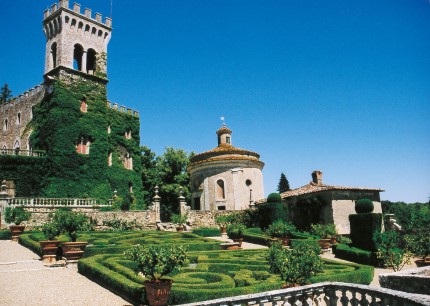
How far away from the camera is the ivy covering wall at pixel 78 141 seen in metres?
31.4

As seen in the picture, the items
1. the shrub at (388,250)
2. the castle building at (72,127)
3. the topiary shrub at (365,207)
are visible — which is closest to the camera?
the shrub at (388,250)

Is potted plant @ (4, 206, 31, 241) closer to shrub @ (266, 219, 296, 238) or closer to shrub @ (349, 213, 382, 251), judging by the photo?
shrub @ (266, 219, 296, 238)

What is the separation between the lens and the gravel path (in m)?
9.57

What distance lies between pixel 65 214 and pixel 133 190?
2272cm

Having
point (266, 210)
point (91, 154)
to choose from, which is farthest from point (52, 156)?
point (266, 210)

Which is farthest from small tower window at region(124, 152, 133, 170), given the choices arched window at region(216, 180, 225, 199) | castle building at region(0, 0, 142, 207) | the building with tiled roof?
the building with tiled roof

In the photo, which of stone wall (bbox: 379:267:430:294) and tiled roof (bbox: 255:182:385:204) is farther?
tiled roof (bbox: 255:182:385:204)

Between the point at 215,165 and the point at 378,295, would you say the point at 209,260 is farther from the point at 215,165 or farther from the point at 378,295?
the point at 215,165

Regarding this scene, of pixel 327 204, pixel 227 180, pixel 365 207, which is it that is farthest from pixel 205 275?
pixel 227 180

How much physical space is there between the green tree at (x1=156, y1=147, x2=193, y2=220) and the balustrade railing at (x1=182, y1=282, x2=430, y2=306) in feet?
128

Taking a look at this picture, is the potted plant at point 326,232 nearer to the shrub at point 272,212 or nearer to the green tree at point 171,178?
the shrub at point 272,212

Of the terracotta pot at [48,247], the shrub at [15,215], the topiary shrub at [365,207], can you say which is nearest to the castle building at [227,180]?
the topiary shrub at [365,207]

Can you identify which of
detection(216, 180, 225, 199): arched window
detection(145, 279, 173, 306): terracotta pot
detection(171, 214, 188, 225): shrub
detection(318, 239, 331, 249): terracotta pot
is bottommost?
detection(318, 239, 331, 249): terracotta pot

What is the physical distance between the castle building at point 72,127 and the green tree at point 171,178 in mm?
7966
